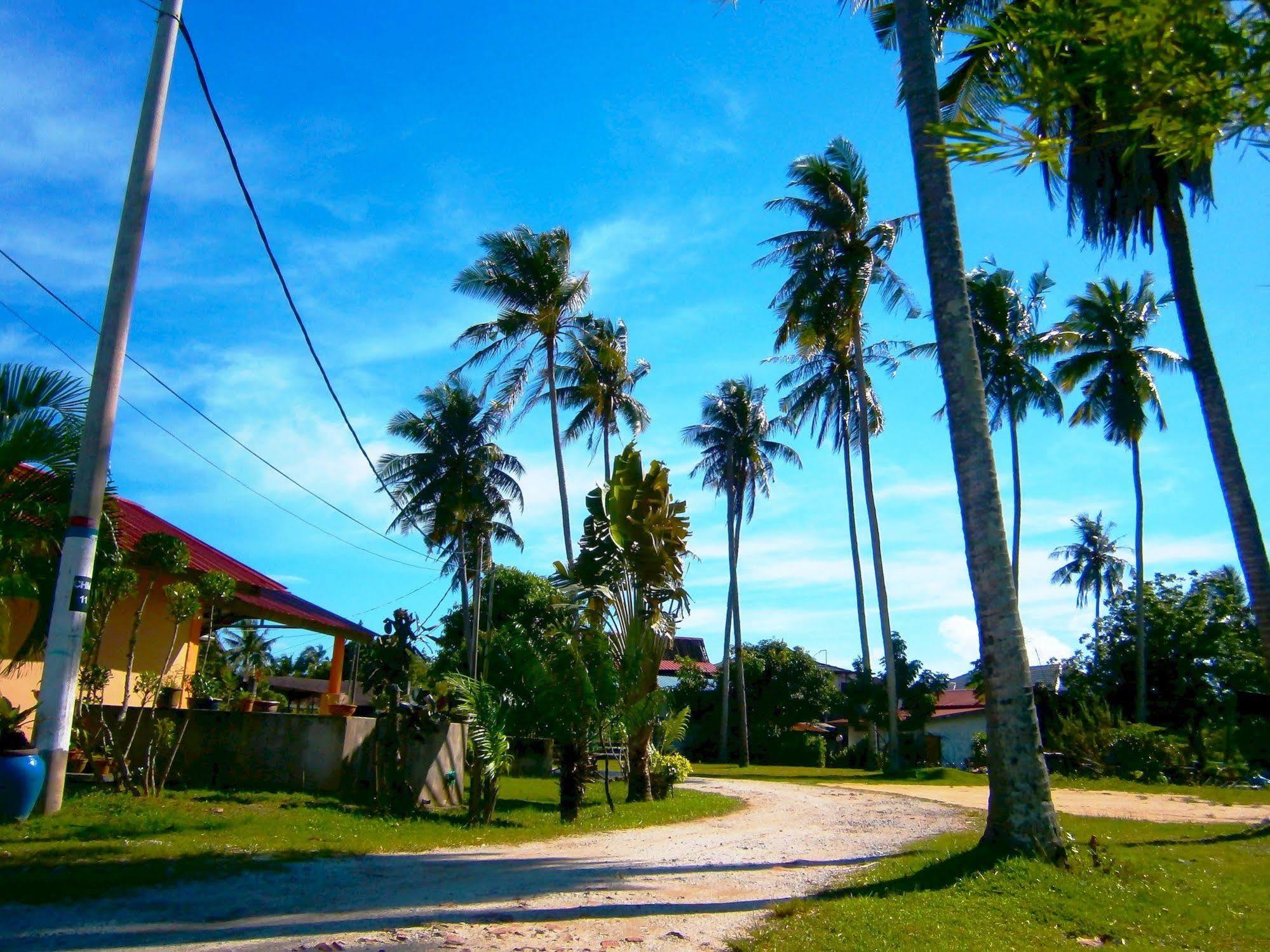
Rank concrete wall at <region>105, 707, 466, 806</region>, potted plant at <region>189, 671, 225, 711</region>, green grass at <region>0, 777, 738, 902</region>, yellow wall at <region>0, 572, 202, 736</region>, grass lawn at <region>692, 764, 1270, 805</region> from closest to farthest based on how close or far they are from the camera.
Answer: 1. green grass at <region>0, 777, 738, 902</region>
2. concrete wall at <region>105, 707, 466, 806</region>
3. yellow wall at <region>0, 572, 202, 736</region>
4. potted plant at <region>189, 671, 225, 711</region>
5. grass lawn at <region>692, 764, 1270, 805</region>

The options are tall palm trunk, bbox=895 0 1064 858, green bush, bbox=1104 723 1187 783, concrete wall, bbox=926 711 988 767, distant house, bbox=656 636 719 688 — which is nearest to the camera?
tall palm trunk, bbox=895 0 1064 858

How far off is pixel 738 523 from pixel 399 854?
35294mm

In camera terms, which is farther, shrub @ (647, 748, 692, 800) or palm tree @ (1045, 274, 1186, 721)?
palm tree @ (1045, 274, 1186, 721)

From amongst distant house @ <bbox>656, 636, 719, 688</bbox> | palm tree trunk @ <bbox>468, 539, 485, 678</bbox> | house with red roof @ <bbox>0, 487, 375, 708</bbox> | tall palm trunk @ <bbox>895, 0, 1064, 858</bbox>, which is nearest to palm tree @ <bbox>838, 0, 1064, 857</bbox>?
tall palm trunk @ <bbox>895, 0, 1064, 858</bbox>

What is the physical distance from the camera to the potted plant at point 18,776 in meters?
8.99

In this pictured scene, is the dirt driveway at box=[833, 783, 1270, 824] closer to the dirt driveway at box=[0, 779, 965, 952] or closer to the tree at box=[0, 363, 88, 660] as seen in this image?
the dirt driveway at box=[0, 779, 965, 952]

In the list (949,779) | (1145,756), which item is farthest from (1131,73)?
(949,779)

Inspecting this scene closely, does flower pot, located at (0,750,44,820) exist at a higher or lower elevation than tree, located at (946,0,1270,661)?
lower

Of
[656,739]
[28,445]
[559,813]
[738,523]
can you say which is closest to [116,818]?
[28,445]

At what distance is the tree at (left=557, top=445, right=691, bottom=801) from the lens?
53.0 ft

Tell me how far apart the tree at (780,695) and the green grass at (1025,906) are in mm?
36829

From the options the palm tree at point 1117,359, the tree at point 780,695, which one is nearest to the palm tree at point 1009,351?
the palm tree at point 1117,359

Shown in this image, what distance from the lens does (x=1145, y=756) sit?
80.5 ft

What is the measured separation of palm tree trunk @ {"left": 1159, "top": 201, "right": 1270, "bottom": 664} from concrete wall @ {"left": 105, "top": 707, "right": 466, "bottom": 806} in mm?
12305
